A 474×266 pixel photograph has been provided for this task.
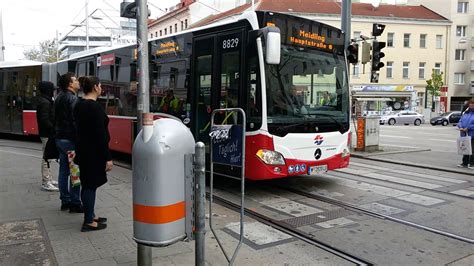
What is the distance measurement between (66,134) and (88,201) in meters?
1.35

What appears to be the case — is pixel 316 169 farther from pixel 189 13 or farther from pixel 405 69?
pixel 189 13

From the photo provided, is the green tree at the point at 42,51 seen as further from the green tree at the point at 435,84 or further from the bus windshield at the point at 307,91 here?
the bus windshield at the point at 307,91

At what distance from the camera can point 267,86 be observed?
6883 mm

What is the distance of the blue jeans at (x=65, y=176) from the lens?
5.93m

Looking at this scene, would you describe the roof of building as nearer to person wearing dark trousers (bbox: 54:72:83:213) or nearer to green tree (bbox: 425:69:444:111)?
green tree (bbox: 425:69:444:111)

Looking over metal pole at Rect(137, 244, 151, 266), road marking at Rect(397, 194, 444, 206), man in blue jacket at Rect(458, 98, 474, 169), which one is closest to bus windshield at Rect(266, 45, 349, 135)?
road marking at Rect(397, 194, 444, 206)

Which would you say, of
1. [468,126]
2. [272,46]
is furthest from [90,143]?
[468,126]

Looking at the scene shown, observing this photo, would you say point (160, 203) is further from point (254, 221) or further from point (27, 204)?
point (27, 204)

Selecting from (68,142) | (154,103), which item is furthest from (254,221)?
(154,103)

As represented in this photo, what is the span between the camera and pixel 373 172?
1021 centimetres

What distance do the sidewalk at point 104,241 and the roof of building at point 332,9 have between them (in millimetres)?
45957

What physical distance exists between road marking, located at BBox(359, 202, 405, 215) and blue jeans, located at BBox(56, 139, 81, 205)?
433 centimetres

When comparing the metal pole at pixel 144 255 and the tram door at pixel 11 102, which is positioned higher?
the tram door at pixel 11 102

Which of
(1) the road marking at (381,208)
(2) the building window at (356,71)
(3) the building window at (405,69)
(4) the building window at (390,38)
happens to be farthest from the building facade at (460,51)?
(1) the road marking at (381,208)
